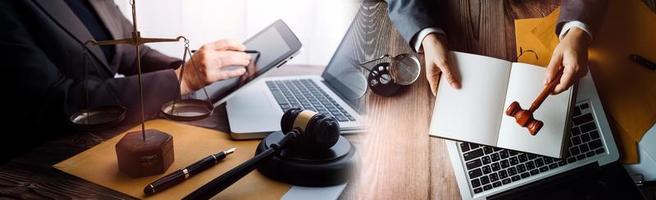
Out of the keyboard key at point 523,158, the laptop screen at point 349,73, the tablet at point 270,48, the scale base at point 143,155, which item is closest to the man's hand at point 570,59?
the keyboard key at point 523,158

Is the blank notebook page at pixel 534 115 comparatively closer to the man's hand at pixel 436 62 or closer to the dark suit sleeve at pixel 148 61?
the man's hand at pixel 436 62

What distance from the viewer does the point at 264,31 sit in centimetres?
81

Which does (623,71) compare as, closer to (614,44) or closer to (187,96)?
(614,44)

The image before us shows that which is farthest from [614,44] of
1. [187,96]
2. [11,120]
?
[11,120]

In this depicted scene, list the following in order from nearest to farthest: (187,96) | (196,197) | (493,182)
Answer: (196,197) < (493,182) < (187,96)

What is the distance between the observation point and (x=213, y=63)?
2.66 feet

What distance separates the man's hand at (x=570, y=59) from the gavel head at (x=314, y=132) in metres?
0.29

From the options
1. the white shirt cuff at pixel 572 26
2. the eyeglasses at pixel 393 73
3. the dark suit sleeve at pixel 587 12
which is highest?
the dark suit sleeve at pixel 587 12

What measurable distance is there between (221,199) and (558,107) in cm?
46

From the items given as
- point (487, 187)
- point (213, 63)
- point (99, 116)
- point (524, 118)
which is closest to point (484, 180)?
point (487, 187)

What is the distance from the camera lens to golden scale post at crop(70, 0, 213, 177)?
659 millimetres

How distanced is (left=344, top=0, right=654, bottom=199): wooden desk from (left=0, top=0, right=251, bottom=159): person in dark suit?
0.23 metres

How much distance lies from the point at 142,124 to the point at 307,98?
32cm

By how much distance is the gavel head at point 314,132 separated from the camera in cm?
68
